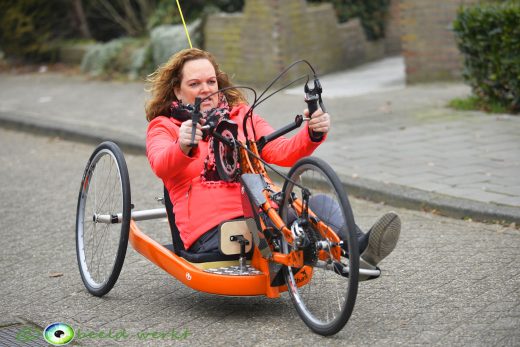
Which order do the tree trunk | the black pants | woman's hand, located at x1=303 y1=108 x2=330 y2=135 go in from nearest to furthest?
1. the black pants
2. woman's hand, located at x1=303 y1=108 x2=330 y2=135
3. the tree trunk

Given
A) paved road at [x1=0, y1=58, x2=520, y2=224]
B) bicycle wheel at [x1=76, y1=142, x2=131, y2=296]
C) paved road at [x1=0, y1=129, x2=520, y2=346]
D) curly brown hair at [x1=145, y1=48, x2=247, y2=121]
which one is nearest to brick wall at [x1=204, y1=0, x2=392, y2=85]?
paved road at [x1=0, y1=58, x2=520, y2=224]

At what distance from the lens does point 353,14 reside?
13.6 metres

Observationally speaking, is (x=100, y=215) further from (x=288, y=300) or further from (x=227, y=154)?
(x=288, y=300)

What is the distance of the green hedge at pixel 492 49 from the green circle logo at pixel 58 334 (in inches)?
227

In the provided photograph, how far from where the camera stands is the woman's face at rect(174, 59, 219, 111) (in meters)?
4.65

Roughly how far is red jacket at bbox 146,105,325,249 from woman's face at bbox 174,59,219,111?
17cm

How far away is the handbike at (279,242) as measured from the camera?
3961 millimetres

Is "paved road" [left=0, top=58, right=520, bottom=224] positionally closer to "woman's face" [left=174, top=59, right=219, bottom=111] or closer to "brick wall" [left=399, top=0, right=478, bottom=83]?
"brick wall" [left=399, top=0, right=478, bottom=83]

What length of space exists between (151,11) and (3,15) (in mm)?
2291

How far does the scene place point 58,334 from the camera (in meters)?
4.27

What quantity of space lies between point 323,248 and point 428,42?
24.9 feet

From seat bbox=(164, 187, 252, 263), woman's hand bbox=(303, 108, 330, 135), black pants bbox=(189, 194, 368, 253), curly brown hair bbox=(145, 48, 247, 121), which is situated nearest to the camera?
black pants bbox=(189, 194, 368, 253)

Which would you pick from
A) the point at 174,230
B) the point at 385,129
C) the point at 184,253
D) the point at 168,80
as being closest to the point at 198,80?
the point at 168,80

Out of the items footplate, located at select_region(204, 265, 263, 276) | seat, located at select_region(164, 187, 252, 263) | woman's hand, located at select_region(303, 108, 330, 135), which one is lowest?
footplate, located at select_region(204, 265, 263, 276)
